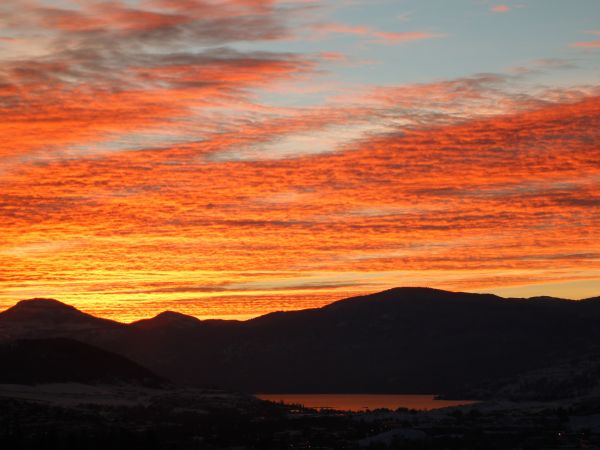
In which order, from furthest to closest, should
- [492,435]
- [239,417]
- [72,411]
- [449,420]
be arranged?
[239,417], [72,411], [449,420], [492,435]

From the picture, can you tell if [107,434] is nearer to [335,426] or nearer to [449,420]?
[335,426]

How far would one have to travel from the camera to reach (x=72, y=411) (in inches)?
5197

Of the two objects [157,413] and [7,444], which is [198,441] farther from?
[157,413]

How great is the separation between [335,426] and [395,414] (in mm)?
16505

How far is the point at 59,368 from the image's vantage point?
607ft

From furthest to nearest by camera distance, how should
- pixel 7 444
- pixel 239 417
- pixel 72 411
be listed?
pixel 239 417, pixel 72 411, pixel 7 444

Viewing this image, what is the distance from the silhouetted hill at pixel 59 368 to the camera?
177625 mm

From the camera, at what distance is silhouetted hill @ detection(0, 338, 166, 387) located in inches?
6993

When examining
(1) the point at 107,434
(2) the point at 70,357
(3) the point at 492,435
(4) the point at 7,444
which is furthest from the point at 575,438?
(2) the point at 70,357

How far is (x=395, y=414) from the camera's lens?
13975 cm

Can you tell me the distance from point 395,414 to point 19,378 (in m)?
68.2

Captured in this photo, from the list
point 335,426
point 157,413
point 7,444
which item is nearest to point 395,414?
point 335,426

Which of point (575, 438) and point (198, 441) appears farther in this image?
point (198, 441)

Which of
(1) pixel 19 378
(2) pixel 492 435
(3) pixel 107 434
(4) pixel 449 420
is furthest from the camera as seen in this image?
(1) pixel 19 378
